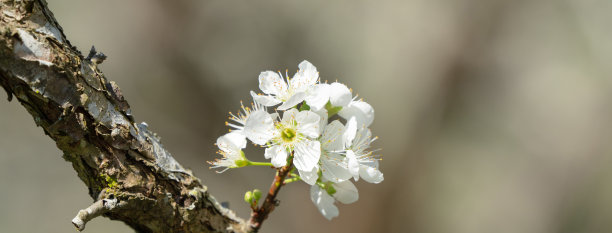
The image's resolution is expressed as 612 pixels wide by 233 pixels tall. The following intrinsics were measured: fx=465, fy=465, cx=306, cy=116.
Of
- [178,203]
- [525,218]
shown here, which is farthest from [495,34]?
[178,203]

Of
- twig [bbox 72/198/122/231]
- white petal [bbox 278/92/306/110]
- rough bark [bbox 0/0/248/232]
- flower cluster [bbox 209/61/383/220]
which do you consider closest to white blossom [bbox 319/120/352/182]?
flower cluster [bbox 209/61/383/220]

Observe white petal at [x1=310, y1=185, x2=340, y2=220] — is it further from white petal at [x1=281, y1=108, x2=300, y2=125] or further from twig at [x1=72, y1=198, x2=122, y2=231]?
twig at [x1=72, y1=198, x2=122, y2=231]

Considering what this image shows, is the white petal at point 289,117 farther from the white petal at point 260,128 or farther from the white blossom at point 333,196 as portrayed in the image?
the white blossom at point 333,196

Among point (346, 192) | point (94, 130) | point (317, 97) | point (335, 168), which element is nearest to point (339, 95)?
point (317, 97)

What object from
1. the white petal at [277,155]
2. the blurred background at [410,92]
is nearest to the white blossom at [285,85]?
the white petal at [277,155]

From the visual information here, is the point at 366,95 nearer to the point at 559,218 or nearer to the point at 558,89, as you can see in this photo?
the point at 558,89

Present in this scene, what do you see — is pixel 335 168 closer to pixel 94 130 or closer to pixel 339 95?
pixel 339 95
